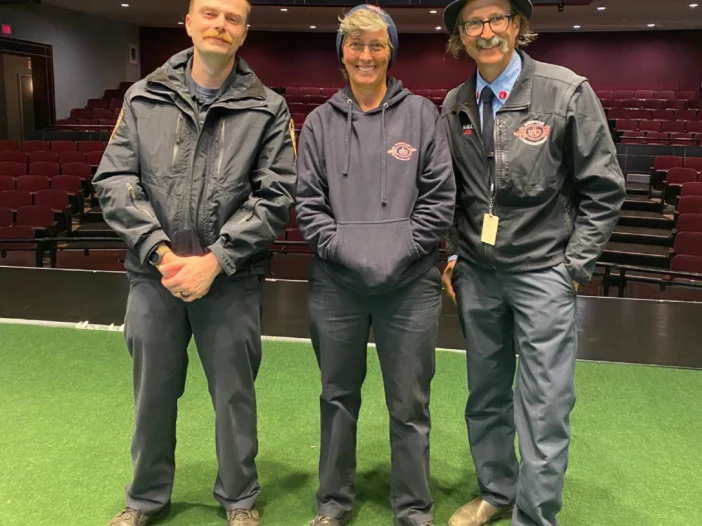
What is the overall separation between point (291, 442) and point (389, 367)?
923 millimetres

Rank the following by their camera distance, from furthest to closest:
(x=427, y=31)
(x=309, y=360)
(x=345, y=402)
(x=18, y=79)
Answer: (x=427, y=31)
(x=18, y=79)
(x=309, y=360)
(x=345, y=402)

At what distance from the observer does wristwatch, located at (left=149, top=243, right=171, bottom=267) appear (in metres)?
1.75

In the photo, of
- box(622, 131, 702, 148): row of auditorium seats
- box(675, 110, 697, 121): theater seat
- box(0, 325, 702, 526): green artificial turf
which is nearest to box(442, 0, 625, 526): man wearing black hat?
box(0, 325, 702, 526): green artificial turf

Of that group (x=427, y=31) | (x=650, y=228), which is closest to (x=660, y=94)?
(x=427, y=31)

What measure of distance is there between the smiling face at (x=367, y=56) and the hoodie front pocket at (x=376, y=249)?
416mm

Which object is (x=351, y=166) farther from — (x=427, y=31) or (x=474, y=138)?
(x=427, y=31)

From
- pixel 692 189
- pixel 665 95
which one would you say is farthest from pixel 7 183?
pixel 665 95

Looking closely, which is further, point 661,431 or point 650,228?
point 650,228

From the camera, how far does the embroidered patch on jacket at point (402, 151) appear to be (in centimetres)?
178

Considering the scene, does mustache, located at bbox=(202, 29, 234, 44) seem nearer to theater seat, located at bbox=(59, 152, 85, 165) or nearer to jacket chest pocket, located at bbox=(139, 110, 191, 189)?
jacket chest pocket, located at bbox=(139, 110, 191, 189)

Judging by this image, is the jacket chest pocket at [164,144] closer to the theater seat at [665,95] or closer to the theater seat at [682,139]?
the theater seat at [682,139]

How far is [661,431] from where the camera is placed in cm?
272

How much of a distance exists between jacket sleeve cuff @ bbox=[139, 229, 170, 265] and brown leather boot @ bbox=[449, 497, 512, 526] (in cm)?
130

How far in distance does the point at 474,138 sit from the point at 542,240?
14.2 inches
